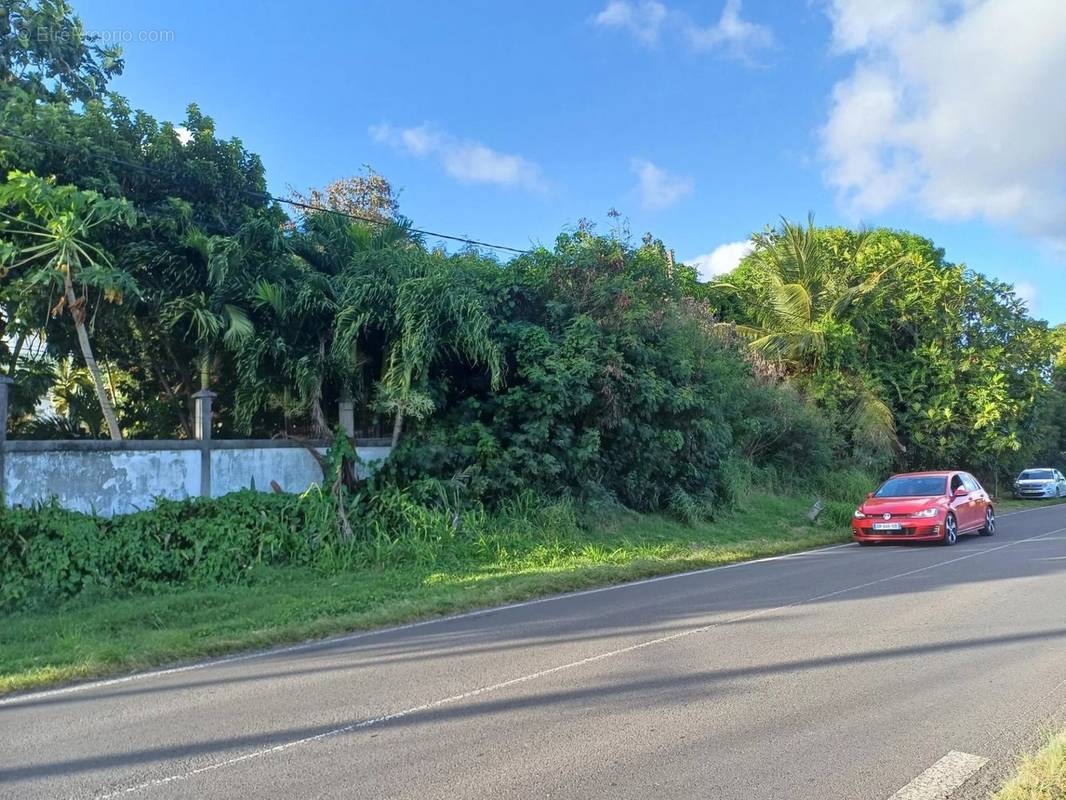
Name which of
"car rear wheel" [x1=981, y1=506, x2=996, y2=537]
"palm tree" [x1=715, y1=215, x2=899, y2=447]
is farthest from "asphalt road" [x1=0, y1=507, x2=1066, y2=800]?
"palm tree" [x1=715, y1=215, x2=899, y2=447]

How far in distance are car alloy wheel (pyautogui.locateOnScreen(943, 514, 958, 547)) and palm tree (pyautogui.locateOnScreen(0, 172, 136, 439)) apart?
1462cm

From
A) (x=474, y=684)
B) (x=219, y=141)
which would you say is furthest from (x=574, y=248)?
(x=474, y=684)

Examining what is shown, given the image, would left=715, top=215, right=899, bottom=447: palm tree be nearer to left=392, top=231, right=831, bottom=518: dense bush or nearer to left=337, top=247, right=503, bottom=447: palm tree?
left=392, top=231, right=831, bottom=518: dense bush

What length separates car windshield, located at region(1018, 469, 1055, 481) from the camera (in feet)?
115

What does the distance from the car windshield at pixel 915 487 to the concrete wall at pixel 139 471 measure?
1139cm

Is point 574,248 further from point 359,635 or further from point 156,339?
point 359,635

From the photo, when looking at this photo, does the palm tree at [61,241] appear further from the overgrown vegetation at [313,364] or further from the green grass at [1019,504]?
the green grass at [1019,504]

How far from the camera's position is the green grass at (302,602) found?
7676mm

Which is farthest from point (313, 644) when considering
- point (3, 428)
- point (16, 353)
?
point (16, 353)

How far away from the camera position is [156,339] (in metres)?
14.2

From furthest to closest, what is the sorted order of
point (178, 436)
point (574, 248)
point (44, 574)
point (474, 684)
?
point (574, 248) < point (178, 436) < point (44, 574) < point (474, 684)

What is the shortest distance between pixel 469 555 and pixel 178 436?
6045mm

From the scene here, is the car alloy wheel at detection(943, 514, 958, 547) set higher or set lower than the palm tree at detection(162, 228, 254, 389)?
lower

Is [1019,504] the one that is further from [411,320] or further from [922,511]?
[411,320]
